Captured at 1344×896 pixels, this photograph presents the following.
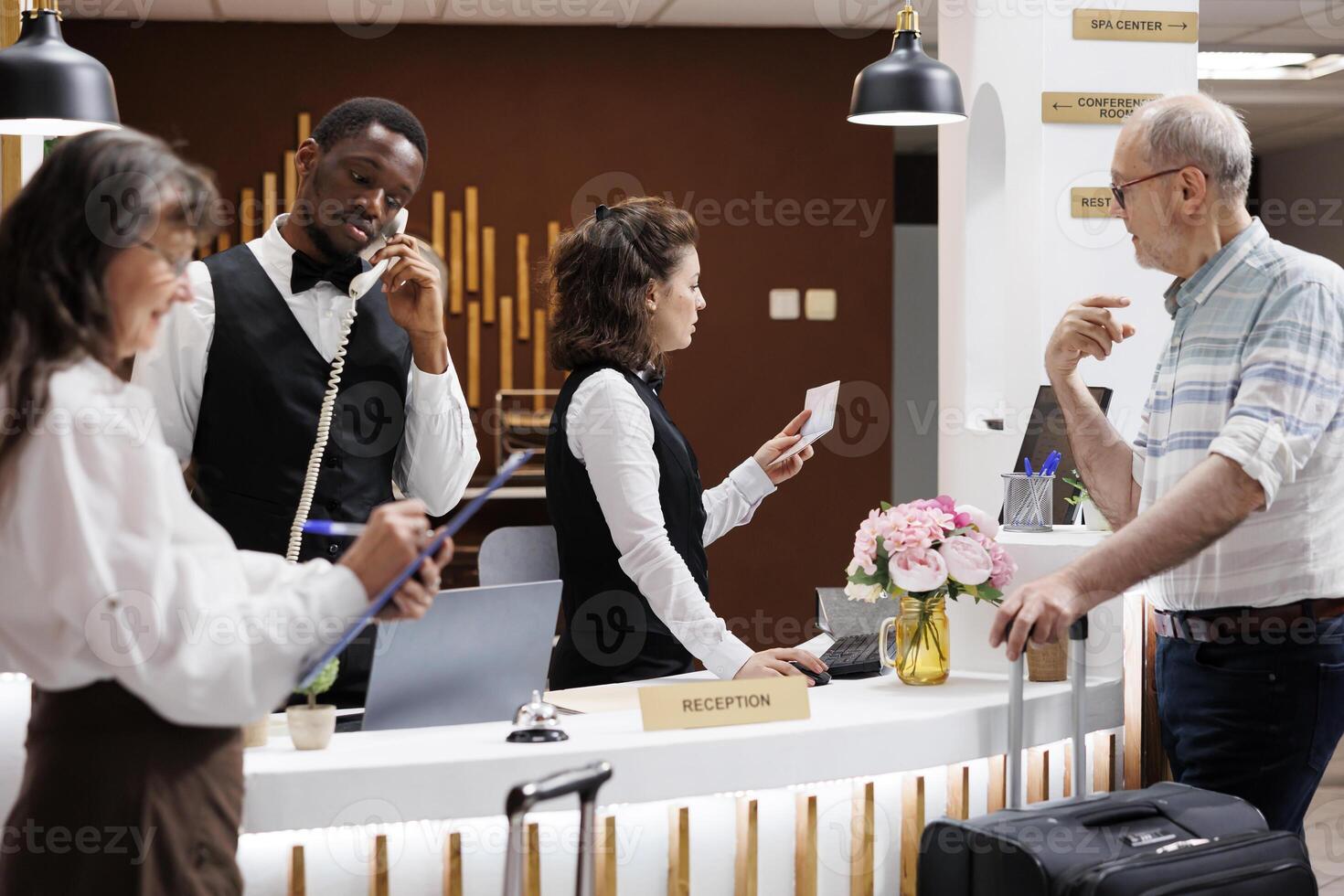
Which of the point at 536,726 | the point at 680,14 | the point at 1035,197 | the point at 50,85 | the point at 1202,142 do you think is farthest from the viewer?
the point at 680,14

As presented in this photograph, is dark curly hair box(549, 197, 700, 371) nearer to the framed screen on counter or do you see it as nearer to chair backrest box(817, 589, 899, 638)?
chair backrest box(817, 589, 899, 638)

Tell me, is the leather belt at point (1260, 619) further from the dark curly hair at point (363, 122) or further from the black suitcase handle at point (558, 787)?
the dark curly hair at point (363, 122)

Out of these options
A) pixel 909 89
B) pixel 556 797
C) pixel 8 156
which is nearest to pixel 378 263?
pixel 556 797

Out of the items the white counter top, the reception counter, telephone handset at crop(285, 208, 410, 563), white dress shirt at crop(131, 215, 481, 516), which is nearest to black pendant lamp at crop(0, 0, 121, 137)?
white dress shirt at crop(131, 215, 481, 516)

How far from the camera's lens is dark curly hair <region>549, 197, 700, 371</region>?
265cm

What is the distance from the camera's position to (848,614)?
3.05m

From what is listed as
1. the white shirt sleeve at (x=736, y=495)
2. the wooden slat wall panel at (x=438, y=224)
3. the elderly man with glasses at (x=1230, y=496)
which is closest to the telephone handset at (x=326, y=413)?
the white shirt sleeve at (x=736, y=495)

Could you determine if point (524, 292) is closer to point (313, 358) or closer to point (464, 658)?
point (313, 358)

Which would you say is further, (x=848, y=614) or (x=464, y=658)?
(x=848, y=614)

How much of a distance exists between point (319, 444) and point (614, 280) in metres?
0.68

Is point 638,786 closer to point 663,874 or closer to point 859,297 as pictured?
point 663,874

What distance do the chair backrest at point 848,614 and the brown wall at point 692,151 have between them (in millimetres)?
3857

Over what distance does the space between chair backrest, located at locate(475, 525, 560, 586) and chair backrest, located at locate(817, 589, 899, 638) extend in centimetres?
62

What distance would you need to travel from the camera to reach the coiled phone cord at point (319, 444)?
2.31 metres
